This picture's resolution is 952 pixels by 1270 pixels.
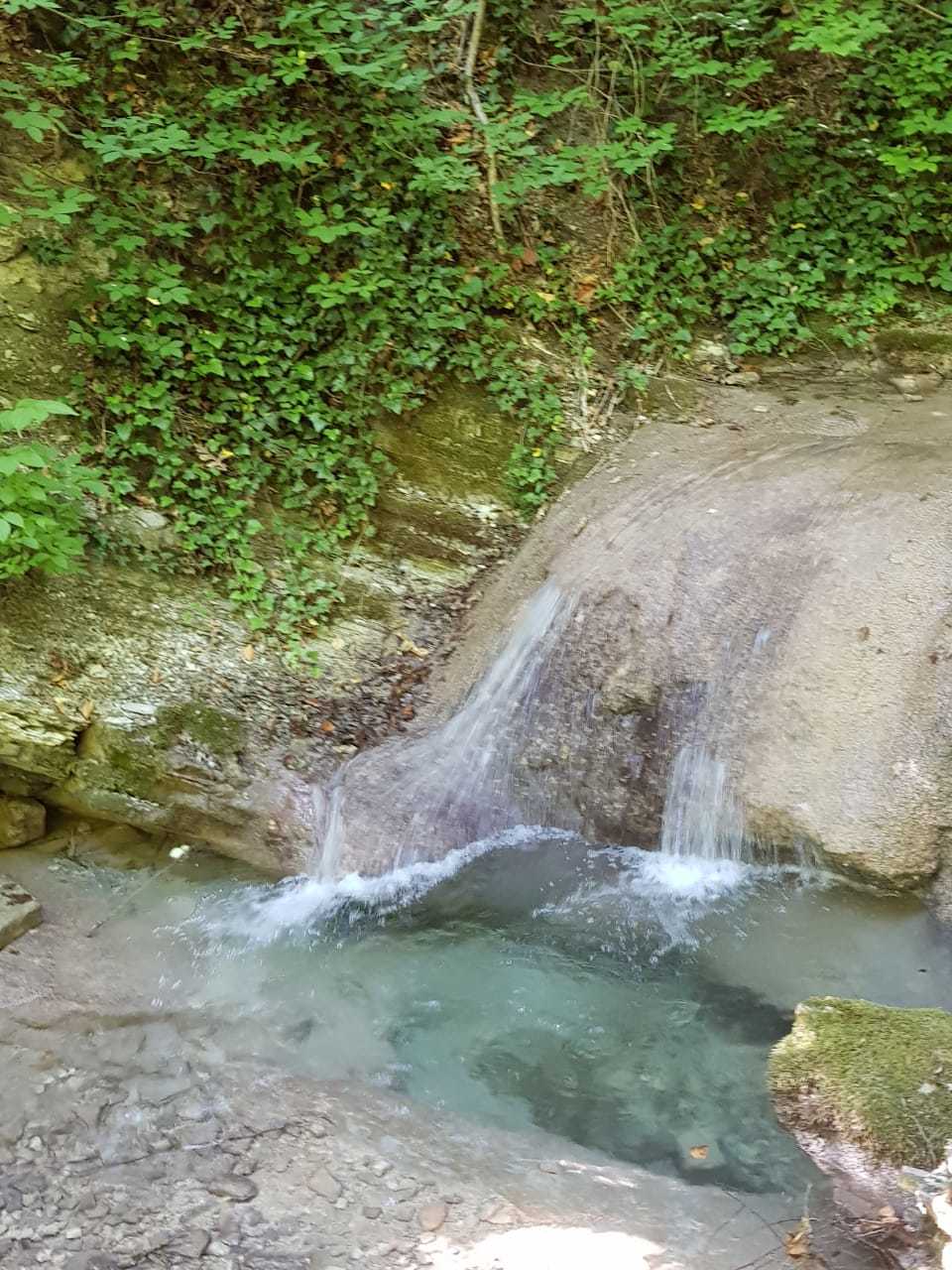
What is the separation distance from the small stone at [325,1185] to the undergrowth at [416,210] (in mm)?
2960

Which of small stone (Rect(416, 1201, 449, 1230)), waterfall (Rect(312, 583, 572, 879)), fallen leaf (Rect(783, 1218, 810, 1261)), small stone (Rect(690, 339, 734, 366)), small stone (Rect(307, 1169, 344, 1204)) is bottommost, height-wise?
small stone (Rect(307, 1169, 344, 1204))

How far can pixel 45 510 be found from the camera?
4.95m

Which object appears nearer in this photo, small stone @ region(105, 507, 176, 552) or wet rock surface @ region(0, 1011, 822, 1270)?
wet rock surface @ region(0, 1011, 822, 1270)

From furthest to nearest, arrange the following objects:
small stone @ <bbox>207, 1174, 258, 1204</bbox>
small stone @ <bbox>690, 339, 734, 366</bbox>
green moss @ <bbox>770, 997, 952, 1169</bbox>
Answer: small stone @ <bbox>690, 339, 734, 366</bbox> → small stone @ <bbox>207, 1174, 258, 1204</bbox> → green moss @ <bbox>770, 997, 952, 1169</bbox>

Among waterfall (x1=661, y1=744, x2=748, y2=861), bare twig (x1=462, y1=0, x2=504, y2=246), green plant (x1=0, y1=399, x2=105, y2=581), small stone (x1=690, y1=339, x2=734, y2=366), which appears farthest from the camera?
small stone (x1=690, y1=339, x2=734, y2=366)

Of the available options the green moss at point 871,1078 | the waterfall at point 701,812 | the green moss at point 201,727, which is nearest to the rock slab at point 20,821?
the green moss at point 201,727

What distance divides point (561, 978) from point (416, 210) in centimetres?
461

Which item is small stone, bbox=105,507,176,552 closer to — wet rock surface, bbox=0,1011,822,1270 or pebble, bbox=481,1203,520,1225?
wet rock surface, bbox=0,1011,822,1270

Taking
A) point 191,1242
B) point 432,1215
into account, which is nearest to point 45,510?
point 191,1242

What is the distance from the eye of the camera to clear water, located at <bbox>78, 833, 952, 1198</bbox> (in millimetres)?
3855

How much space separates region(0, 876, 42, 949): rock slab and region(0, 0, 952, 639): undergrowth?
188 centimetres

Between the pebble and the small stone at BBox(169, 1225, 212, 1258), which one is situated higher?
the pebble

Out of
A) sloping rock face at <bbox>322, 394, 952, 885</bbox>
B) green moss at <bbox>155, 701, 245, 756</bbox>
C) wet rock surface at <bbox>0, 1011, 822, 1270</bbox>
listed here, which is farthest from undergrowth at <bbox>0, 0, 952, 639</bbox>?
wet rock surface at <bbox>0, 1011, 822, 1270</bbox>

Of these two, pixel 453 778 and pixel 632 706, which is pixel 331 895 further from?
pixel 632 706
